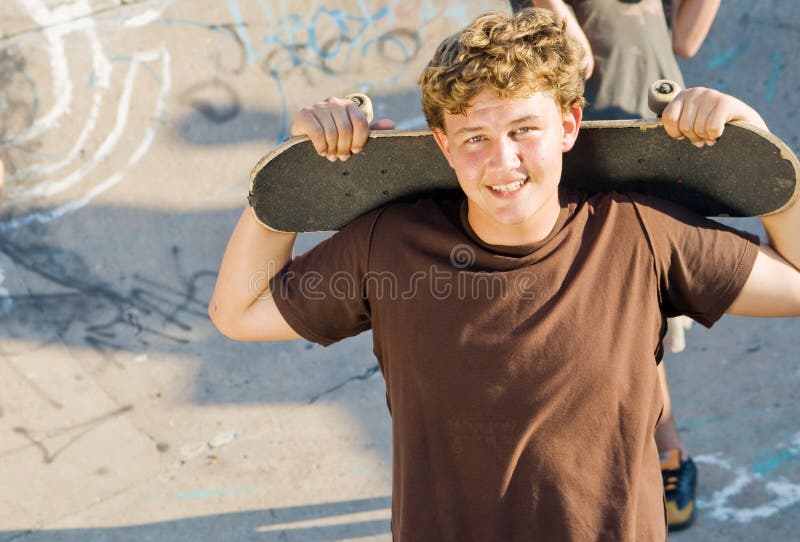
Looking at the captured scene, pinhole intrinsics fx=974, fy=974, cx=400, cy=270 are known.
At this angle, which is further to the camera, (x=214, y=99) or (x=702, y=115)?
(x=214, y=99)

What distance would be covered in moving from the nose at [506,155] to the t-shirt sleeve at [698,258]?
0.94ft

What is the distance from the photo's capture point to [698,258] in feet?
6.35

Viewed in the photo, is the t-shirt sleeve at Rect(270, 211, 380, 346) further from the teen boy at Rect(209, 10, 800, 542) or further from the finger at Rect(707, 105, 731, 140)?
the finger at Rect(707, 105, 731, 140)

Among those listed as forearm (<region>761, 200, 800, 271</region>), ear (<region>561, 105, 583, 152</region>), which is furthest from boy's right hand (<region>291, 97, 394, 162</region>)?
forearm (<region>761, 200, 800, 271</region>)

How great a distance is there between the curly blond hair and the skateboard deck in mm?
182

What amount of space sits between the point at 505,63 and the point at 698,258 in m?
0.55

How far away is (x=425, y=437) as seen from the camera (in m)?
1.96

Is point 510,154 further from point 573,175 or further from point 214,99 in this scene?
point 214,99

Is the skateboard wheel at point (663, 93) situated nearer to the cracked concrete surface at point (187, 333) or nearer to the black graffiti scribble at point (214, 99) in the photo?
the cracked concrete surface at point (187, 333)

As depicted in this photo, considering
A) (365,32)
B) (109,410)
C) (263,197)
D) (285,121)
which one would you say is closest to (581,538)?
(263,197)

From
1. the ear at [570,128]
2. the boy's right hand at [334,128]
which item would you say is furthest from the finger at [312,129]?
the ear at [570,128]

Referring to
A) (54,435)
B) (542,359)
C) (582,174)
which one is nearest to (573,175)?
(582,174)

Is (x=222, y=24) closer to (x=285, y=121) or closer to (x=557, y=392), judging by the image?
(x=285, y=121)

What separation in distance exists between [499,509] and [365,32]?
11.1 feet
